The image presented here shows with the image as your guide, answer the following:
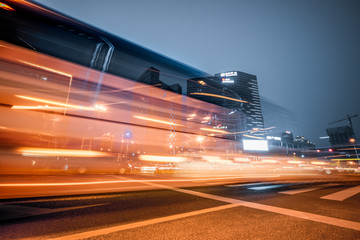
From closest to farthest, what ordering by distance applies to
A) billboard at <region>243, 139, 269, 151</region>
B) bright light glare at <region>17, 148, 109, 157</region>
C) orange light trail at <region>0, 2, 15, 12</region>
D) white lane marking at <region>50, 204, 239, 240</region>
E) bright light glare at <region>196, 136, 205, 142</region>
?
white lane marking at <region>50, 204, 239, 240</region>, orange light trail at <region>0, 2, 15, 12</region>, bright light glare at <region>17, 148, 109, 157</region>, bright light glare at <region>196, 136, 205, 142</region>, billboard at <region>243, 139, 269, 151</region>

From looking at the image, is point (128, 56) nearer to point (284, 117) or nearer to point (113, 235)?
point (113, 235)

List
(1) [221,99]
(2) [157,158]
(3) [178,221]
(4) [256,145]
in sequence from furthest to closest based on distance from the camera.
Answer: (4) [256,145] → (1) [221,99] → (2) [157,158] → (3) [178,221]

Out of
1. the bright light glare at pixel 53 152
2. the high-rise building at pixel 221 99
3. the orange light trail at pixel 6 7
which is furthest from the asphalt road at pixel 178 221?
the orange light trail at pixel 6 7

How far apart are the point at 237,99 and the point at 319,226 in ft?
20.2

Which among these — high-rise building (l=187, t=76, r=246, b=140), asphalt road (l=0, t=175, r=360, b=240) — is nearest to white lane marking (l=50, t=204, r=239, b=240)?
asphalt road (l=0, t=175, r=360, b=240)

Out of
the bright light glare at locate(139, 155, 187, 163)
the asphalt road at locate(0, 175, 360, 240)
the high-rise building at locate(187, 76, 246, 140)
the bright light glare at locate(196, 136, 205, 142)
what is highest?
the high-rise building at locate(187, 76, 246, 140)

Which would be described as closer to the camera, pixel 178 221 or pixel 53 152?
pixel 178 221

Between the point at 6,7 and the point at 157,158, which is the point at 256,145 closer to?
the point at 157,158

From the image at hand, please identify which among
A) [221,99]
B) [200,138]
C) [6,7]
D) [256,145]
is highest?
[6,7]

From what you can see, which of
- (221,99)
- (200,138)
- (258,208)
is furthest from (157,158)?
(258,208)

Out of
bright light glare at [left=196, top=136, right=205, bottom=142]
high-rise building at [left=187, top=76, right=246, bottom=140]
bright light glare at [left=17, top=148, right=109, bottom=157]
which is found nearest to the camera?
bright light glare at [left=17, top=148, right=109, bottom=157]

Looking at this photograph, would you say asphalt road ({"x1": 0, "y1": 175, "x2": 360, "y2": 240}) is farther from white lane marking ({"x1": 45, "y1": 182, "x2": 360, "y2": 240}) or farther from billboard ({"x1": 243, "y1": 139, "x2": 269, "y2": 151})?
billboard ({"x1": 243, "y1": 139, "x2": 269, "y2": 151})

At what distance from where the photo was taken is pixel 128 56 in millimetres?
4465

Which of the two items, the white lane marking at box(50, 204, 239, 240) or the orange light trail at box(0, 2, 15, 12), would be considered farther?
the orange light trail at box(0, 2, 15, 12)
